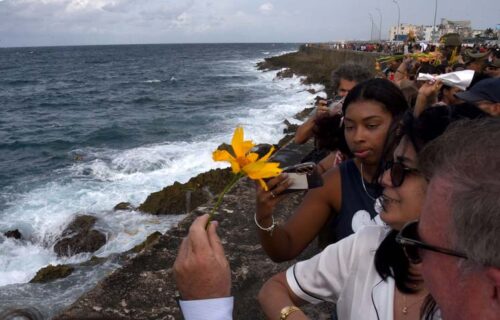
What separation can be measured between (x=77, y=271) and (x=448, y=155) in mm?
7047

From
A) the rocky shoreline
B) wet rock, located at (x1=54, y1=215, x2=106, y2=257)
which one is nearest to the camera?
the rocky shoreline

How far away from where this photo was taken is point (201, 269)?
1.20 m

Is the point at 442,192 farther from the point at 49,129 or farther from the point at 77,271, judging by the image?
the point at 49,129

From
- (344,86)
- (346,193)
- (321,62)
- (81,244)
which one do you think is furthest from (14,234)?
(321,62)

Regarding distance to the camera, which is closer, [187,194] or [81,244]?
[187,194]

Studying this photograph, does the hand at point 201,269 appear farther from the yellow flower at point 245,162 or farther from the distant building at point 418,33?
the distant building at point 418,33

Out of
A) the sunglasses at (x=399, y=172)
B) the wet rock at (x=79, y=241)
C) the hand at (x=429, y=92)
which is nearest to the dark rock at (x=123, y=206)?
the wet rock at (x=79, y=241)

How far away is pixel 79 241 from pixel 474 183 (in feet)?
30.0

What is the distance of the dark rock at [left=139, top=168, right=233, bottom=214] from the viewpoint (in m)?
8.60

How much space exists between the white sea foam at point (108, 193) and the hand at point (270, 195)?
7.02m

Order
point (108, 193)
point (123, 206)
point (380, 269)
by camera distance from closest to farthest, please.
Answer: point (380, 269) → point (123, 206) → point (108, 193)

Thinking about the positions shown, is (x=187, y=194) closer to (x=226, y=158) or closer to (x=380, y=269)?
(x=380, y=269)

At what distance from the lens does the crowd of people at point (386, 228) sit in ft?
2.64

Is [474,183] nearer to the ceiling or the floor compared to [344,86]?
nearer to the ceiling
